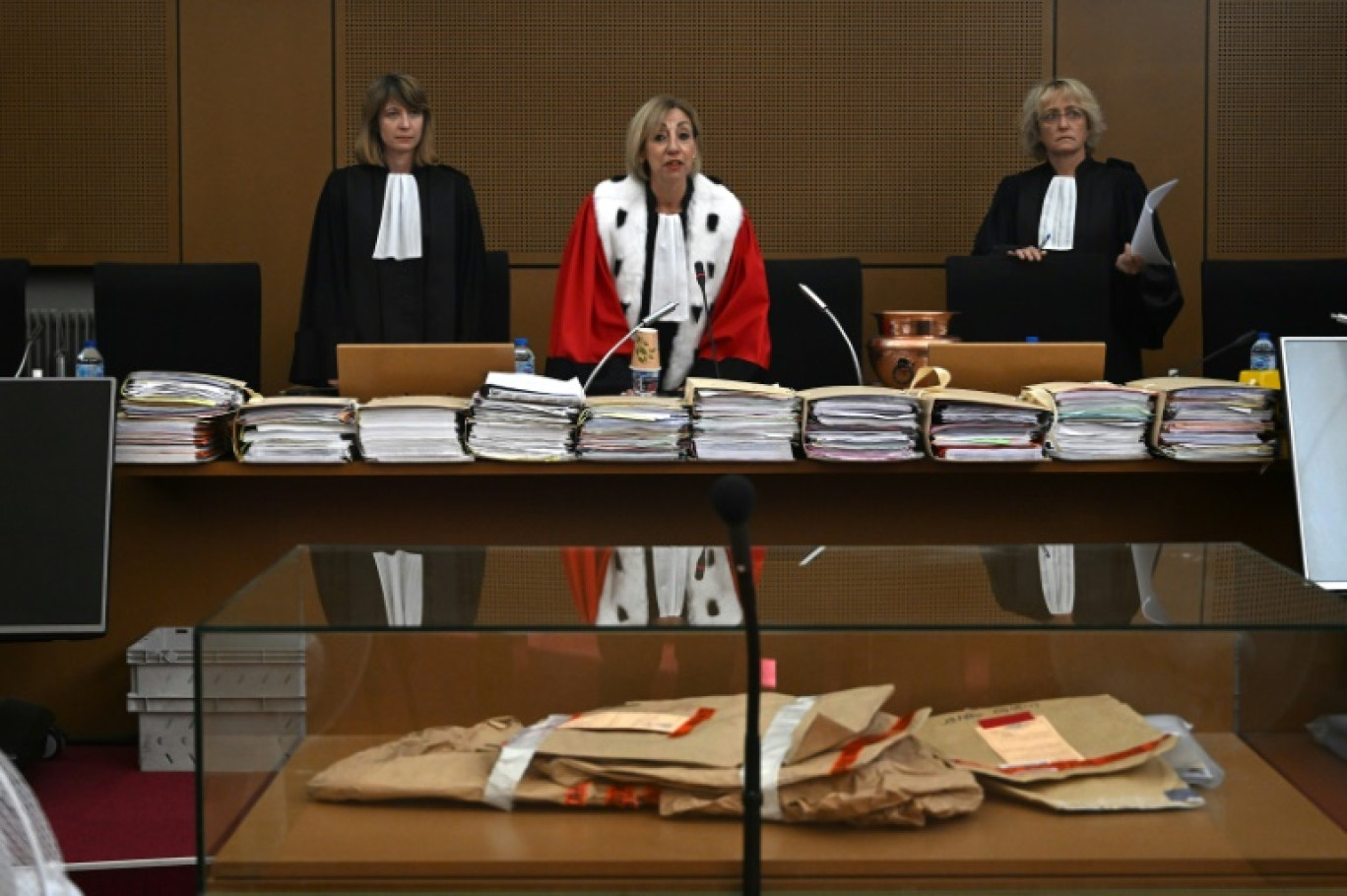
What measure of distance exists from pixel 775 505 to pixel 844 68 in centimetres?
338

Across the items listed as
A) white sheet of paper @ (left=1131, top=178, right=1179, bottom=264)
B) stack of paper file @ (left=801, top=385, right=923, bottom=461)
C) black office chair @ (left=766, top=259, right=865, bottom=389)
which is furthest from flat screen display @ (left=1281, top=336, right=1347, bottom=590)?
black office chair @ (left=766, top=259, right=865, bottom=389)

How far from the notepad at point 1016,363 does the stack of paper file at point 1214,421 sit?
0.67 feet

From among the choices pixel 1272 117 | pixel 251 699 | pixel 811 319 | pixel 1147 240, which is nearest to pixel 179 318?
pixel 811 319

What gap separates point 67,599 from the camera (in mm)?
2801

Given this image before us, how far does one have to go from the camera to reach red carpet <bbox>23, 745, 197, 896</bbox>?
104 inches

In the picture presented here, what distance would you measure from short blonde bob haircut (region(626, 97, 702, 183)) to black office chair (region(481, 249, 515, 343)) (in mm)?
703

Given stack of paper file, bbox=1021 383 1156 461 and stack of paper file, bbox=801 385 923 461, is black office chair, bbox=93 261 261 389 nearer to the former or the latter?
stack of paper file, bbox=801 385 923 461

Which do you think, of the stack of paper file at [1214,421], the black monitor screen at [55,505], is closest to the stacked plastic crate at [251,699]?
the black monitor screen at [55,505]

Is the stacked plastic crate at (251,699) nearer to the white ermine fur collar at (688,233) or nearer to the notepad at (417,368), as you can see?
the notepad at (417,368)

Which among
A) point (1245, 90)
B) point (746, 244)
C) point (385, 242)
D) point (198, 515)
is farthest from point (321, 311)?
point (1245, 90)

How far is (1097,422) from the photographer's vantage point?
3.18 metres

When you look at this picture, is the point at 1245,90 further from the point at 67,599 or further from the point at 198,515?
the point at 67,599

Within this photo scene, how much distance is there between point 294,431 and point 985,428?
1.28m

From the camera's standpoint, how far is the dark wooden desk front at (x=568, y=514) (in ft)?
10.5
